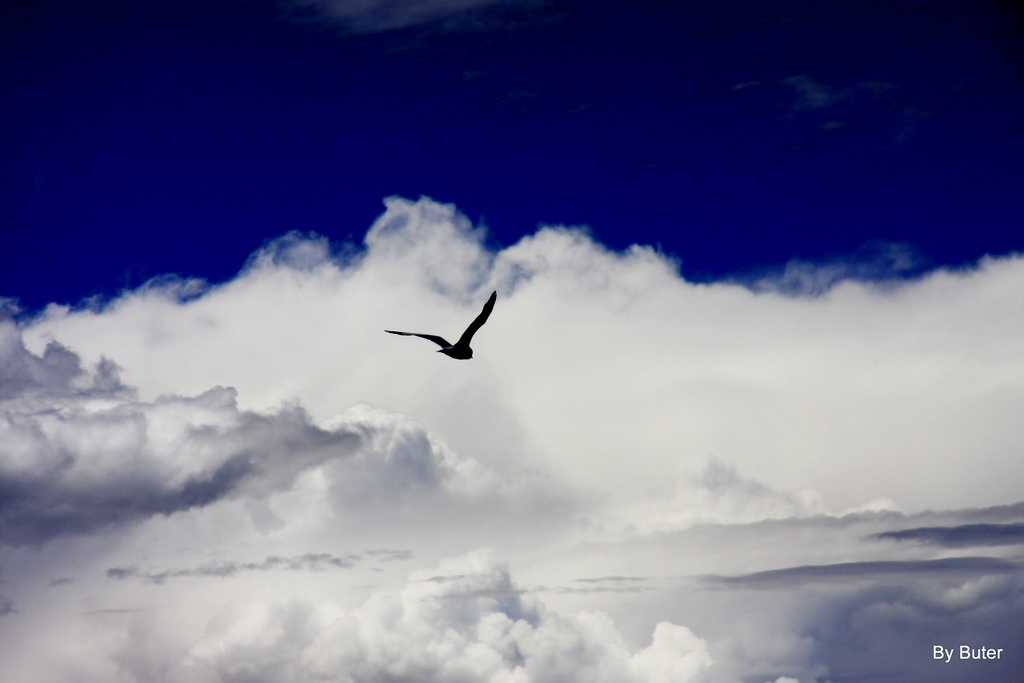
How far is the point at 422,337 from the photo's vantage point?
75.1 metres

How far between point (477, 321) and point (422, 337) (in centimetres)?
460

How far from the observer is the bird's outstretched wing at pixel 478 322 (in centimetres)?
7344

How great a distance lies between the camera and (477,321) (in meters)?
74.8

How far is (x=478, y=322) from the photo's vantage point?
74.9 m

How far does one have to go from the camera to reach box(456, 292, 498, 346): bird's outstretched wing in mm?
73438
